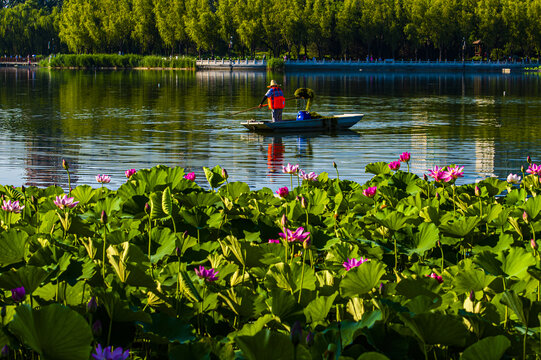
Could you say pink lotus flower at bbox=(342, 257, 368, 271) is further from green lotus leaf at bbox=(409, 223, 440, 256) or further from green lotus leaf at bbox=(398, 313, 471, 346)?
green lotus leaf at bbox=(398, 313, 471, 346)

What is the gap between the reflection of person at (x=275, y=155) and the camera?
641 inches

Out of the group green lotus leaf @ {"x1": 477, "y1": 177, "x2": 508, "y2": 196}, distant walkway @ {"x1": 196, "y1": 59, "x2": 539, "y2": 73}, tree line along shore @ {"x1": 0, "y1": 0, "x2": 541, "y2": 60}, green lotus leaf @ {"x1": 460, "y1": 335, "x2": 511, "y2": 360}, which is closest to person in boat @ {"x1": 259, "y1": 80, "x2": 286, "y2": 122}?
green lotus leaf @ {"x1": 477, "y1": 177, "x2": 508, "y2": 196}

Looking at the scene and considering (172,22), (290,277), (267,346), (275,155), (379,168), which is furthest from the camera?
(172,22)

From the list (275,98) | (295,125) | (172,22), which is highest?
(172,22)

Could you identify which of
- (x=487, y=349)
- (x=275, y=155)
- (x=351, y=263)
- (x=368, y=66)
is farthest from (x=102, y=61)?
(x=487, y=349)

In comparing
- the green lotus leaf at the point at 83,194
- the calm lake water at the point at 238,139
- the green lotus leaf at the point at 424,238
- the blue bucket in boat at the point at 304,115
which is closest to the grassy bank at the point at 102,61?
the calm lake water at the point at 238,139

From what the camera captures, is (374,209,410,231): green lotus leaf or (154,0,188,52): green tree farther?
(154,0,188,52): green tree

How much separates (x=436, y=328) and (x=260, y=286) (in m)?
1.07

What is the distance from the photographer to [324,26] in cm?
9225

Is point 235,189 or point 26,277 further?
point 235,189

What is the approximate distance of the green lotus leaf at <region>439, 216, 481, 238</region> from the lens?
12.7 feet

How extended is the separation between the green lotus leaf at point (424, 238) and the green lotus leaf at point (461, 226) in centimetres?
18

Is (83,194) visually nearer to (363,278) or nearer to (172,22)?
(363,278)

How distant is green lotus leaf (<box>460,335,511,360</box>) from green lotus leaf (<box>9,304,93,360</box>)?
1100mm
